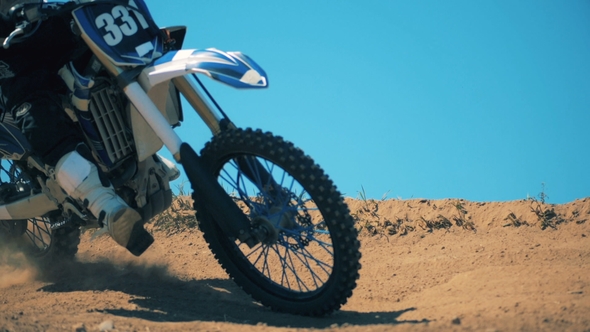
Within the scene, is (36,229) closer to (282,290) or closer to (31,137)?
(31,137)

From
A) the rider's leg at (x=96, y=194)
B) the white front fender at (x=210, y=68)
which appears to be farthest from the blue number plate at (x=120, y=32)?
the rider's leg at (x=96, y=194)

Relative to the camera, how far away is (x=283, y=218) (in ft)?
14.2

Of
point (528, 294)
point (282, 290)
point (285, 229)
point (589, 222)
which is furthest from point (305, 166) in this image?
point (589, 222)

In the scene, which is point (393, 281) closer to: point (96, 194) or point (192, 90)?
point (192, 90)

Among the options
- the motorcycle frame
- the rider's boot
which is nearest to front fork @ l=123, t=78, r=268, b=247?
the motorcycle frame

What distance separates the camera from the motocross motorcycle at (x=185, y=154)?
13.4ft

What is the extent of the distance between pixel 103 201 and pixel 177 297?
0.99 meters

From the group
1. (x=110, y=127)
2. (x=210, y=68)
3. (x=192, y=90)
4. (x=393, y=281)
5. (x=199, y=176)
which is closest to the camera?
(x=210, y=68)

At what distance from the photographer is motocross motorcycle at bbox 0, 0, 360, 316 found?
13.4ft

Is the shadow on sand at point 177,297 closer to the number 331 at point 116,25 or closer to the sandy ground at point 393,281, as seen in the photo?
the sandy ground at point 393,281

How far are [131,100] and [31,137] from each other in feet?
2.18

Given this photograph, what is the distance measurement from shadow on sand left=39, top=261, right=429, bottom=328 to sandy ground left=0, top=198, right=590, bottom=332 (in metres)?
0.01

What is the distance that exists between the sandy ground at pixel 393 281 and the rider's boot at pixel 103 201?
1.44ft

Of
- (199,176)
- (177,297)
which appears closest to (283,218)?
(199,176)
